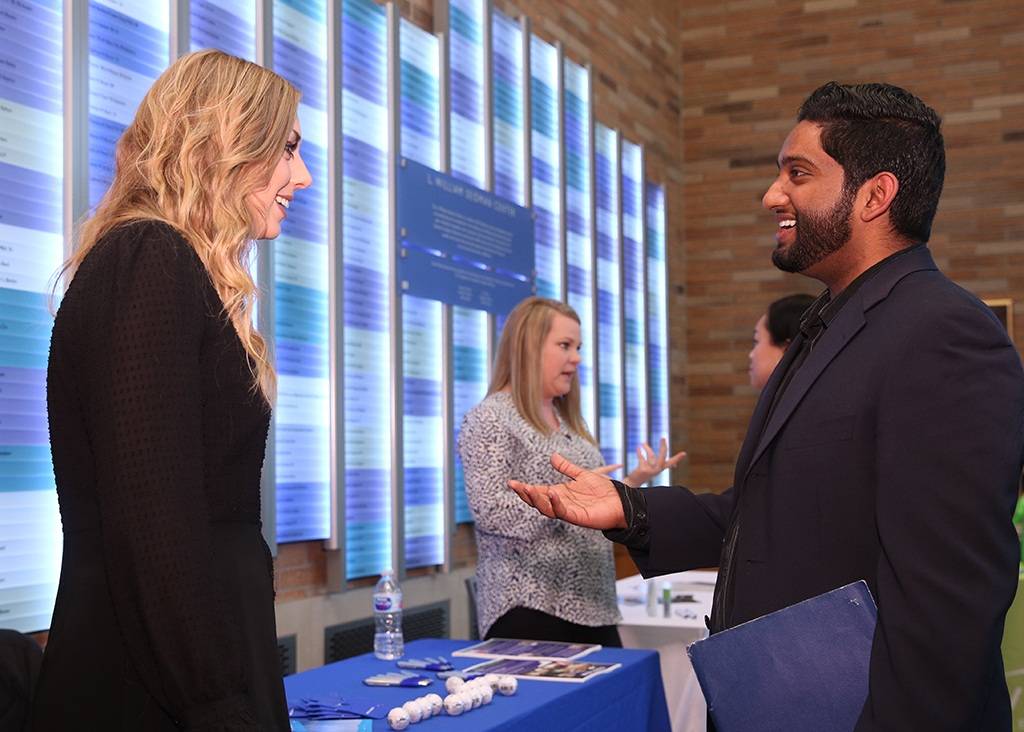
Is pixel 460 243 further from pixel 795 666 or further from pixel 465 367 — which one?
pixel 795 666

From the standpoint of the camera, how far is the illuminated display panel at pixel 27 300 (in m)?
3.03

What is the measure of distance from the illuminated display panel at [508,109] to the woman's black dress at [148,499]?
4217mm

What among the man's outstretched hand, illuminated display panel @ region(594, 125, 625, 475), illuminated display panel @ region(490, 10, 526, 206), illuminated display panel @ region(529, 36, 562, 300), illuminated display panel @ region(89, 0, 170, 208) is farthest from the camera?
illuminated display panel @ region(594, 125, 625, 475)

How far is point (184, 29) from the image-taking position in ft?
11.9

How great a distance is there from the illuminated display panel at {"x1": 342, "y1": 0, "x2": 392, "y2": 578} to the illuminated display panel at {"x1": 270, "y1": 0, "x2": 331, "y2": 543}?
0.16 m

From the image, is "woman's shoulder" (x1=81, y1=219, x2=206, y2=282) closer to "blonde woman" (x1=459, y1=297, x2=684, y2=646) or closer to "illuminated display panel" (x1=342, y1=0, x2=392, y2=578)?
"blonde woman" (x1=459, y1=297, x2=684, y2=646)

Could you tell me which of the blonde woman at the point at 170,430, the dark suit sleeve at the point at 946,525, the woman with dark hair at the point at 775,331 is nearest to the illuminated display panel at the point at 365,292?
the woman with dark hair at the point at 775,331

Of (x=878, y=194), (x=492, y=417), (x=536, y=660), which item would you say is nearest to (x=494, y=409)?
(x=492, y=417)

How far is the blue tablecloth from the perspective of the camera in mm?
2520

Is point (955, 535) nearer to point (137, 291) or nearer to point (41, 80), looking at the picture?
point (137, 291)

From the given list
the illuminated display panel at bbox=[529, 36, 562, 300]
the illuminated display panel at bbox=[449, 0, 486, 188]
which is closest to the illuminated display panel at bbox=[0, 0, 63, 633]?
the illuminated display panel at bbox=[449, 0, 486, 188]

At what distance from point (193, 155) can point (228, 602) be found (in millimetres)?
596

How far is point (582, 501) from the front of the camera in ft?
7.14

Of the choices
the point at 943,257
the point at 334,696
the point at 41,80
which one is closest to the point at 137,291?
the point at 334,696
